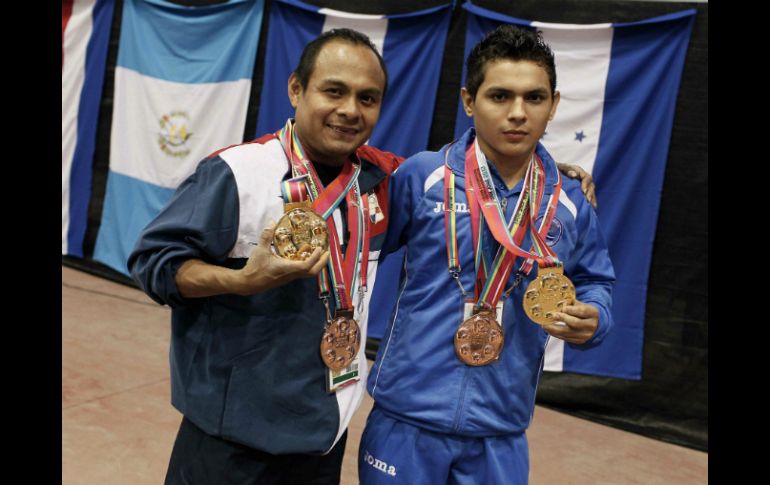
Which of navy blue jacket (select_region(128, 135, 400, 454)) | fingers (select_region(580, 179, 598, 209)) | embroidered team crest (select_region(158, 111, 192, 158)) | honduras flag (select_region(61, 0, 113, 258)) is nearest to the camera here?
navy blue jacket (select_region(128, 135, 400, 454))

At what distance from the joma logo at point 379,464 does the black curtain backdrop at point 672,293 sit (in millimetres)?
2792

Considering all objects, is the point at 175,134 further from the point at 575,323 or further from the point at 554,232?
the point at 575,323

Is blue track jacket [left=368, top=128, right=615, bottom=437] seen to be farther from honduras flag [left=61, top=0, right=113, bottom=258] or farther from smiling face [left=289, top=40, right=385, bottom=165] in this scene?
honduras flag [left=61, top=0, right=113, bottom=258]

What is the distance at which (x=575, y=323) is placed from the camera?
5.76ft

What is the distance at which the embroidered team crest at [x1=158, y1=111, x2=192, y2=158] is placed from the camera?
19.4ft

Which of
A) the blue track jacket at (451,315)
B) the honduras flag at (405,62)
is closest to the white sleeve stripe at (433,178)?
the blue track jacket at (451,315)

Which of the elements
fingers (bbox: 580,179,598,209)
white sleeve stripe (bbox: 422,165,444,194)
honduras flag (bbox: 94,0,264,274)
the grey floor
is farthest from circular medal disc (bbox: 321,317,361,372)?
honduras flag (bbox: 94,0,264,274)

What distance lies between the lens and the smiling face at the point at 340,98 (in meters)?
1.66

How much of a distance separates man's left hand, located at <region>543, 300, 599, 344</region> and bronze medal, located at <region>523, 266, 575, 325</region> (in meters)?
0.02

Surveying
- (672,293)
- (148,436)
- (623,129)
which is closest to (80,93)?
(148,436)

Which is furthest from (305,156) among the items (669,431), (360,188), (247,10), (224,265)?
(247,10)

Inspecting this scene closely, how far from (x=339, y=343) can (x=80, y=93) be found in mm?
5843

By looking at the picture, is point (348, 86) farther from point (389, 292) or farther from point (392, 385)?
point (389, 292)

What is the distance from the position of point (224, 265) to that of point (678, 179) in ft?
10.5
